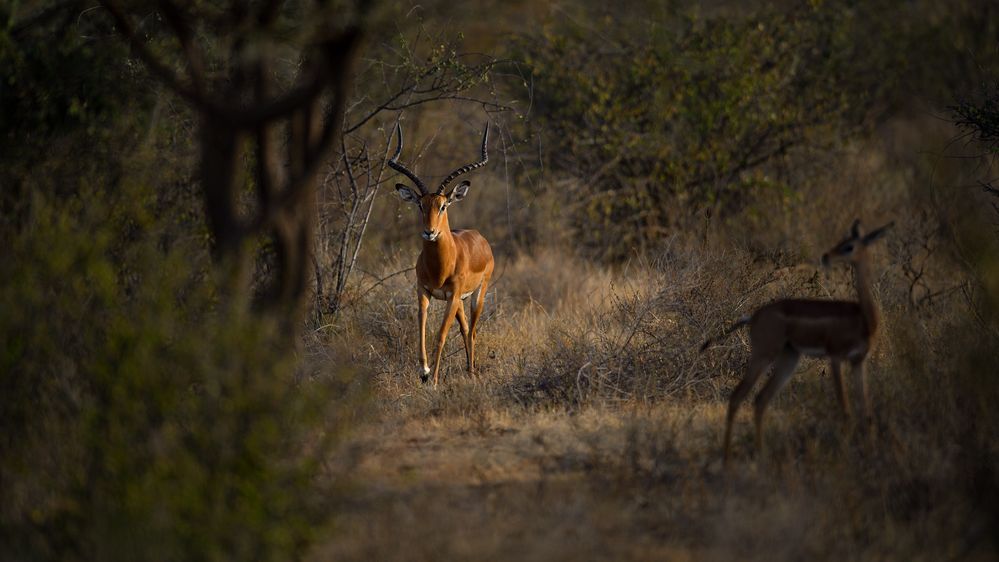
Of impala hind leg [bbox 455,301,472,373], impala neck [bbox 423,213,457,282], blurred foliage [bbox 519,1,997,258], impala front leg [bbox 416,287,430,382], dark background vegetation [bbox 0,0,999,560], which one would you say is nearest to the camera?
dark background vegetation [bbox 0,0,999,560]

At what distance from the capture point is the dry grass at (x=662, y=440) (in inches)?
201

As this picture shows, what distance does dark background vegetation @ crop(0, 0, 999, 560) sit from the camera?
4742 mm

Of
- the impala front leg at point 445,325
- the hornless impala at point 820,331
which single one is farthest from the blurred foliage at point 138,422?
the impala front leg at point 445,325

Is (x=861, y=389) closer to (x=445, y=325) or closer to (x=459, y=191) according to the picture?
(x=445, y=325)

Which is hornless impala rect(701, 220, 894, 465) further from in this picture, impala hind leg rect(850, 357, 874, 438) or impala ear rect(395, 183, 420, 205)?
impala ear rect(395, 183, 420, 205)

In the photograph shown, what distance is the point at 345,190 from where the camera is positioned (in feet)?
36.2

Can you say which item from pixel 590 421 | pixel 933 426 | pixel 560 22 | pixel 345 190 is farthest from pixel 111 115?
pixel 560 22

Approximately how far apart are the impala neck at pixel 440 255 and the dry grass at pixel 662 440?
25.3 inches

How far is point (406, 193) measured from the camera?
1021cm

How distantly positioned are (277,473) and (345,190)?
6.63 meters

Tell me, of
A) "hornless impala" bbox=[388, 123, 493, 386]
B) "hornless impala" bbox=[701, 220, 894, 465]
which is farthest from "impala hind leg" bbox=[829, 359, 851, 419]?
"hornless impala" bbox=[388, 123, 493, 386]

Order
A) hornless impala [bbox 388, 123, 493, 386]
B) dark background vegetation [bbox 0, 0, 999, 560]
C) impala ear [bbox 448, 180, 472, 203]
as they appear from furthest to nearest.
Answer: impala ear [bbox 448, 180, 472, 203] < hornless impala [bbox 388, 123, 493, 386] < dark background vegetation [bbox 0, 0, 999, 560]

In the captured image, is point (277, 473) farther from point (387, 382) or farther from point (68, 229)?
point (387, 382)

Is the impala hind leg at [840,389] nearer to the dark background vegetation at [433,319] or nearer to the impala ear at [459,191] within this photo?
the dark background vegetation at [433,319]
